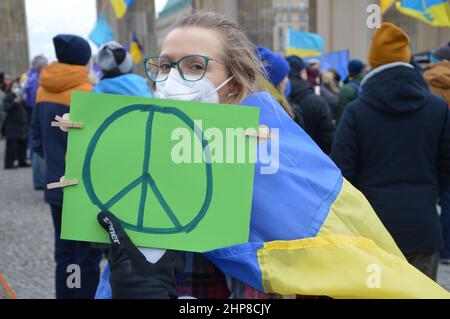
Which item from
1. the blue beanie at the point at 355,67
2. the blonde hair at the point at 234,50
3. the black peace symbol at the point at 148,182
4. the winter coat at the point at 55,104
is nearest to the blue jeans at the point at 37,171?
the blue beanie at the point at 355,67

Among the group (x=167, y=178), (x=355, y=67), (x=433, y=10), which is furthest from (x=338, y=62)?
(x=167, y=178)

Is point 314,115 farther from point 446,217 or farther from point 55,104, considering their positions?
point 55,104

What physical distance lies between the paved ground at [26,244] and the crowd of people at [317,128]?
0.84 m

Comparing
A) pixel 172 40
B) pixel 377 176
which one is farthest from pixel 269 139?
pixel 377 176

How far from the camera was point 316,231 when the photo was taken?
1.49 metres

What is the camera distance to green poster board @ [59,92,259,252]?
144 centimetres

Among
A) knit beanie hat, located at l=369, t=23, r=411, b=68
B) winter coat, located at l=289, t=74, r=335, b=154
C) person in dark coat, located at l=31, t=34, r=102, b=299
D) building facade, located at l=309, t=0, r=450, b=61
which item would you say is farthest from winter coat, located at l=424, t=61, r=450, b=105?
building facade, located at l=309, t=0, r=450, b=61

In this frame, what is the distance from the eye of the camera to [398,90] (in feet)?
9.91

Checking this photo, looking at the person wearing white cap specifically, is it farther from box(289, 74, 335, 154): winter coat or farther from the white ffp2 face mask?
the white ffp2 face mask

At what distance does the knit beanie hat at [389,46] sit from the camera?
3129 mm

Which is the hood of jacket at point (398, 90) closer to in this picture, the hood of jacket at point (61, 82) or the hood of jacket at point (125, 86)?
the hood of jacket at point (125, 86)

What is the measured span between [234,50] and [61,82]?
2.79 m

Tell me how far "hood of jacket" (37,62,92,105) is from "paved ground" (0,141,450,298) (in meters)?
1.44
